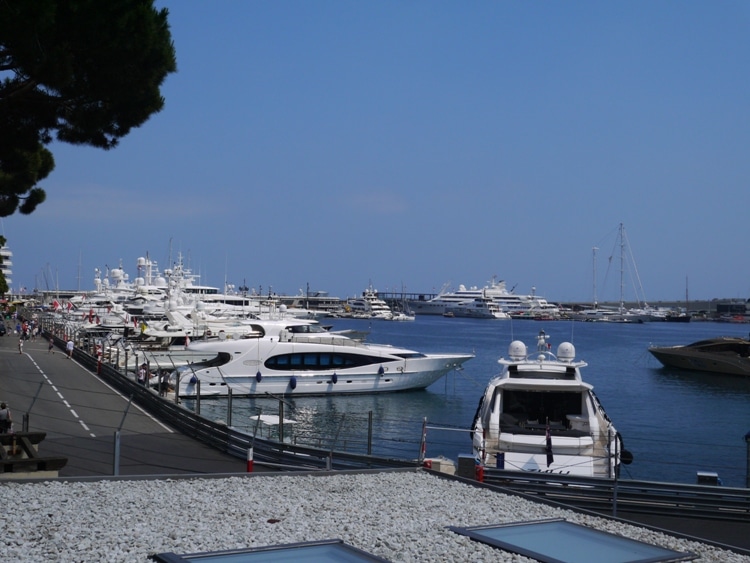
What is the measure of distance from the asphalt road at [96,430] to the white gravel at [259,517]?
8.69 feet

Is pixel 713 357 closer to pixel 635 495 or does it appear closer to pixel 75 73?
pixel 635 495

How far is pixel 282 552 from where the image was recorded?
26.2 feet

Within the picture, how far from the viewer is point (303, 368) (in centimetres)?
4116

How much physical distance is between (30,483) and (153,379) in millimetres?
28271

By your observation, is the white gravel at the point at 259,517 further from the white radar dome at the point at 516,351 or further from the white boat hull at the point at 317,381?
the white boat hull at the point at 317,381

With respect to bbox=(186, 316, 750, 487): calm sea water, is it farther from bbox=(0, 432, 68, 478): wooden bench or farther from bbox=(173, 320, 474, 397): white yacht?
bbox=(0, 432, 68, 478): wooden bench

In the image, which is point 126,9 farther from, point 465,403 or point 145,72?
point 465,403

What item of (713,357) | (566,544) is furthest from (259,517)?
(713,357)

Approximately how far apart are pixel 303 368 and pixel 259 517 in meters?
31.6

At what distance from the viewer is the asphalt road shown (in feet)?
49.8

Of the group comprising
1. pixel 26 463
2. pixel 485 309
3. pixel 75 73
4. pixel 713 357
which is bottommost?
pixel 713 357

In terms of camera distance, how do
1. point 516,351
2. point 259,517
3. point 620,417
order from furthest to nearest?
point 620,417 < point 516,351 < point 259,517

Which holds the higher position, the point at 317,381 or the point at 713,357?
the point at 713,357

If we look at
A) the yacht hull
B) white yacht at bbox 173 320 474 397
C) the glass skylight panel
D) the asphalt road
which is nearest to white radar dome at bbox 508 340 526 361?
the asphalt road
